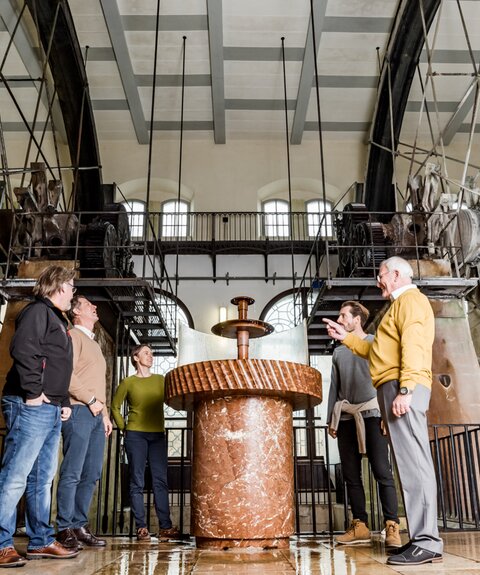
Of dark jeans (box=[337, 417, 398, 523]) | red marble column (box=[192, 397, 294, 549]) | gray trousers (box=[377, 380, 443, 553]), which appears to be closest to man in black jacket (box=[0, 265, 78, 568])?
red marble column (box=[192, 397, 294, 549])

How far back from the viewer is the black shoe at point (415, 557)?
234 cm

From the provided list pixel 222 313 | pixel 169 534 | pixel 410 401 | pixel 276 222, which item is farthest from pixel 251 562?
pixel 276 222

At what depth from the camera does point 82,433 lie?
3385mm

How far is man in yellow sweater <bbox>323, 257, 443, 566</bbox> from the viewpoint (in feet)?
8.09

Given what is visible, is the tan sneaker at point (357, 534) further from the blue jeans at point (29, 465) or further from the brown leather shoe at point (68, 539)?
the blue jeans at point (29, 465)

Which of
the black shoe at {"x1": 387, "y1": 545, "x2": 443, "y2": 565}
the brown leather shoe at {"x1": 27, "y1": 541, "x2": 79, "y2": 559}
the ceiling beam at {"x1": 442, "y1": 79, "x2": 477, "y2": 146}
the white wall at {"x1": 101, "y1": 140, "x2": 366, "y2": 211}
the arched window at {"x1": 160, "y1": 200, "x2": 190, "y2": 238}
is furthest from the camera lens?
the arched window at {"x1": 160, "y1": 200, "x2": 190, "y2": 238}

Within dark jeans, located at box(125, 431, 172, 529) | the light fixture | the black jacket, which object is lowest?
dark jeans, located at box(125, 431, 172, 529)

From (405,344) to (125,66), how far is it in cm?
1019

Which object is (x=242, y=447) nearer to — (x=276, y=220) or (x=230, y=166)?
(x=276, y=220)

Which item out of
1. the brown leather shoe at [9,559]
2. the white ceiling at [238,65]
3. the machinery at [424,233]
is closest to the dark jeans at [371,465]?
the brown leather shoe at [9,559]

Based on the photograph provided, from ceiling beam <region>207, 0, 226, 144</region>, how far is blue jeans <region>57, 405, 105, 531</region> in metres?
8.61

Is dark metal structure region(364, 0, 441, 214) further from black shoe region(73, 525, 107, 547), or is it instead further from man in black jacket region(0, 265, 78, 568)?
black shoe region(73, 525, 107, 547)

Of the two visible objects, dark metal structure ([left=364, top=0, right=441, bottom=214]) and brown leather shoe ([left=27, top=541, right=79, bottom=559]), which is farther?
dark metal structure ([left=364, top=0, right=441, bottom=214])

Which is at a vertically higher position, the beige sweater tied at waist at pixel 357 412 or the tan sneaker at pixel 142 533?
the beige sweater tied at waist at pixel 357 412
